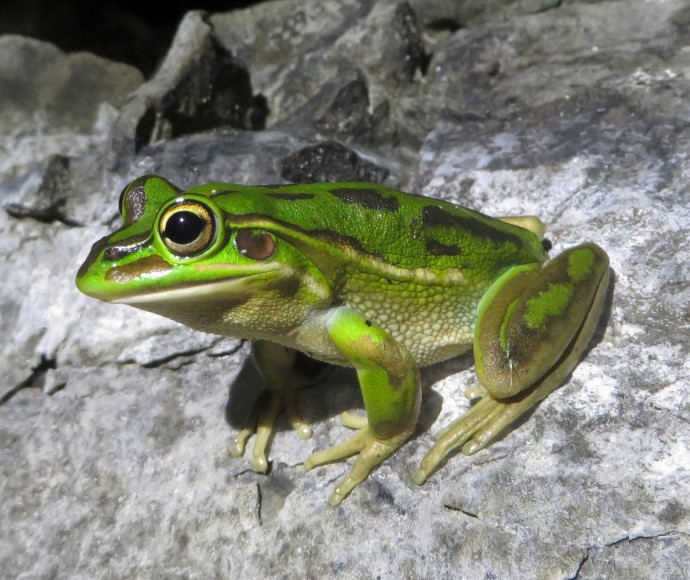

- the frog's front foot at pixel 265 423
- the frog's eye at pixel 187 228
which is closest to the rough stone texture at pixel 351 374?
the frog's front foot at pixel 265 423

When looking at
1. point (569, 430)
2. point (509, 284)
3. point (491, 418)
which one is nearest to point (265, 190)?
point (509, 284)

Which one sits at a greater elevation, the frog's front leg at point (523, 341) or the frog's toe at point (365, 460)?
the frog's front leg at point (523, 341)

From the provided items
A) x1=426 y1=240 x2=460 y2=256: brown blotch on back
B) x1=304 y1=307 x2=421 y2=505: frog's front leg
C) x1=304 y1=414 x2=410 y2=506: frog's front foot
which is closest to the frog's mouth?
x1=304 y1=307 x2=421 y2=505: frog's front leg

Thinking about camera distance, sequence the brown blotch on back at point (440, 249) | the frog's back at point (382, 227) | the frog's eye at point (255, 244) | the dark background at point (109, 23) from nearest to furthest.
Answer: the frog's eye at point (255, 244) → the frog's back at point (382, 227) → the brown blotch on back at point (440, 249) → the dark background at point (109, 23)

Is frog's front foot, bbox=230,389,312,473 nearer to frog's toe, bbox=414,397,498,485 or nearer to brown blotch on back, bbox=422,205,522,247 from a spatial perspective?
frog's toe, bbox=414,397,498,485

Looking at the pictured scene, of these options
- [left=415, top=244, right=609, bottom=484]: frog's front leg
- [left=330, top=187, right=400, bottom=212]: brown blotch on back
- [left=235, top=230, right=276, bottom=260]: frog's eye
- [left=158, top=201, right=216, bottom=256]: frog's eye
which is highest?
[left=158, top=201, right=216, bottom=256]: frog's eye

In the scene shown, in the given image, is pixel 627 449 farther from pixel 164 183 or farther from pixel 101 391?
pixel 101 391

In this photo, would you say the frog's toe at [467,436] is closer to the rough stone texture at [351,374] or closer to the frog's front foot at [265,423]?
the rough stone texture at [351,374]
